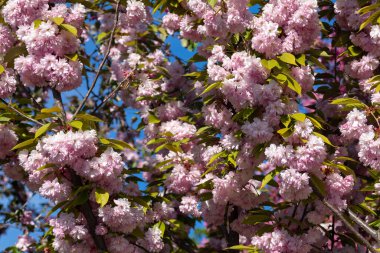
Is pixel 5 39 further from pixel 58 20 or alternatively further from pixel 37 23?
pixel 58 20

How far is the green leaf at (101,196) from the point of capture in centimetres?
405

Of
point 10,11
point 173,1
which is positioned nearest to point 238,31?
point 173,1

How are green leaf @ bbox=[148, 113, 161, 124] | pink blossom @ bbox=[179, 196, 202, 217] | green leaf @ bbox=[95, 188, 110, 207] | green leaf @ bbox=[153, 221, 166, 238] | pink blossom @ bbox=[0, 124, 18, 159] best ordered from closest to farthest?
green leaf @ bbox=[95, 188, 110, 207], pink blossom @ bbox=[0, 124, 18, 159], green leaf @ bbox=[153, 221, 166, 238], pink blossom @ bbox=[179, 196, 202, 217], green leaf @ bbox=[148, 113, 161, 124]

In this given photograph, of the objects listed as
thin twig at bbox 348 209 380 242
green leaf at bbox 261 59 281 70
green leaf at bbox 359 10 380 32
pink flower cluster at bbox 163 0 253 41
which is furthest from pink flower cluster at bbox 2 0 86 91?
thin twig at bbox 348 209 380 242

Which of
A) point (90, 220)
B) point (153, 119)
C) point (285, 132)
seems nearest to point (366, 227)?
point (285, 132)

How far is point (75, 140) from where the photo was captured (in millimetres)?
4016

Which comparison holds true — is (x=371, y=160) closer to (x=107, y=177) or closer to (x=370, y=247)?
(x=370, y=247)

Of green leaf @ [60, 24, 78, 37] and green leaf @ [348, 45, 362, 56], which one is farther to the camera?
green leaf @ [348, 45, 362, 56]

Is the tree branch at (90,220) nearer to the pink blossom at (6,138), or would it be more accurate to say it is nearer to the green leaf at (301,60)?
the pink blossom at (6,138)

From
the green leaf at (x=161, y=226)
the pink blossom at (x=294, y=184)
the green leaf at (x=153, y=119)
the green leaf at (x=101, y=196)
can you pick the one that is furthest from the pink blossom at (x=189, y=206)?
the pink blossom at (x=294, y=184)

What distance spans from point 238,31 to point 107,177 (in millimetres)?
1479

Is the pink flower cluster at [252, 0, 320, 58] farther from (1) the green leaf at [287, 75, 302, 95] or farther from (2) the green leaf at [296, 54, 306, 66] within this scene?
(1) the green leaf at [287, 75, 302, 95]

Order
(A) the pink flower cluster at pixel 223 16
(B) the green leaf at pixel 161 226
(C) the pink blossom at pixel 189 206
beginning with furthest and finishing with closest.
Answer: 1. (C) the pink blossom at pixel 189 206
2. (B) the green leaf at pixel 161 226
3. (A) the pink flower cluster at pixel 223 16

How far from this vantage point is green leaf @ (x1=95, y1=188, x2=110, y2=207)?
4.05m
